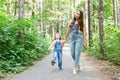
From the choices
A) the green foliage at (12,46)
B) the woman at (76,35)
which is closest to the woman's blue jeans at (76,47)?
the woman at (76,35)

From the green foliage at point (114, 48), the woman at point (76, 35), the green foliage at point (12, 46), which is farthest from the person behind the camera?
the green foliage at point (114, 48)

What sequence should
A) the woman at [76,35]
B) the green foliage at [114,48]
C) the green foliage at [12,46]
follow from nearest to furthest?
the woman at [76,35] → the green foliage at [12,46] → the green foliage at [114,48]

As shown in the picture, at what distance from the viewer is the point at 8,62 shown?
1183cm

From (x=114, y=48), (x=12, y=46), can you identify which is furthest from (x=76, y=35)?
(x=114, y=48)

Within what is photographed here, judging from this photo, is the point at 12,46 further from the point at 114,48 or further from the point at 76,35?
the point at 114,48

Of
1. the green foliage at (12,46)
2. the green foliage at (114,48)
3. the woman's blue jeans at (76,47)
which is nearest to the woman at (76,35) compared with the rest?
the woman's blue jeans at (76,47)

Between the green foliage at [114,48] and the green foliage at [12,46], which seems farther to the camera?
the green foliage at [114,48]

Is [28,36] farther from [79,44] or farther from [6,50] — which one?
[79,44]

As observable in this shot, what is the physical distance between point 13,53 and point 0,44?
29.7 inches

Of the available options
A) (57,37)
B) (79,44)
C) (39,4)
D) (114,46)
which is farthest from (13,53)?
(39,4)

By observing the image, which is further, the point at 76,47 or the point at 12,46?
the point at 12,46

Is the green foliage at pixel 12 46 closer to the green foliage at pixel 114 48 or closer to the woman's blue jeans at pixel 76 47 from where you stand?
the woman's blue jeans at pixel 76 47

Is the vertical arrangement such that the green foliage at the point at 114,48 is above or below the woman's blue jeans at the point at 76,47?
below

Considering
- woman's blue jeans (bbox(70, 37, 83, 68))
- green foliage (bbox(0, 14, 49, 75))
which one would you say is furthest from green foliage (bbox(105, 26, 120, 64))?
woman's blue jeans (bbox(70, 37, 83, 68))
